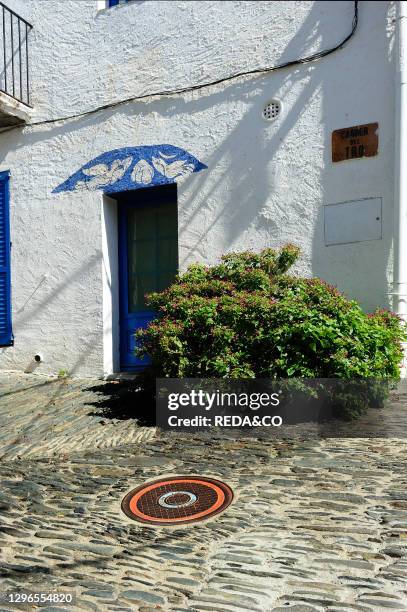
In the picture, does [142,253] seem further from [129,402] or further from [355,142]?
[355,142]

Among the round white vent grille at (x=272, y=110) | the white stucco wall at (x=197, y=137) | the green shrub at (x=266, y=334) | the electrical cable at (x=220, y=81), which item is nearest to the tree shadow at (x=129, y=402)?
the green shrub at (x=266, y=334)

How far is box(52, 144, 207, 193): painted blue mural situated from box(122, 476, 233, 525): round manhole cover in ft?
14.7

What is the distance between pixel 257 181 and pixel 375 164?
1394 mm

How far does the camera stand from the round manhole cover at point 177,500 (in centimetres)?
359

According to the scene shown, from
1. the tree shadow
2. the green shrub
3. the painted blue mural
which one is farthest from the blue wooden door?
the green shrub

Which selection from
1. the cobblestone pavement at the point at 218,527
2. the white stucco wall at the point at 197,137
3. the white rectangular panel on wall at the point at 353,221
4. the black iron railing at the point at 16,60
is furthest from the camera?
the black iron railing at the point at 16,60

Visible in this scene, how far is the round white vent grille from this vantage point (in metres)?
7.03

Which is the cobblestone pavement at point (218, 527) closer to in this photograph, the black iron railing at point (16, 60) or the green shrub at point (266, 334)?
the green shrub at point (266, 334)

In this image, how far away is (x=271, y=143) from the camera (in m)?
7.05

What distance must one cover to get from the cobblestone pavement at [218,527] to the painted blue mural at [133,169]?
3.67m

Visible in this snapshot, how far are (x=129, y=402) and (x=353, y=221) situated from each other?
3.18 meters

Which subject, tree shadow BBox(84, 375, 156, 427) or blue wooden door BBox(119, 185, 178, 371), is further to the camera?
blue wooden door BBox(119, 185, 178, 371)

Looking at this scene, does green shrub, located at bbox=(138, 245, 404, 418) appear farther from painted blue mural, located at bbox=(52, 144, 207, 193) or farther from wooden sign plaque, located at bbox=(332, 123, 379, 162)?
painted blue mural, located at bbox=(52, 144, 207, 193)

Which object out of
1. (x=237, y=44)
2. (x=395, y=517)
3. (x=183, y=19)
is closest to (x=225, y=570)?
(x=395, y=517)
